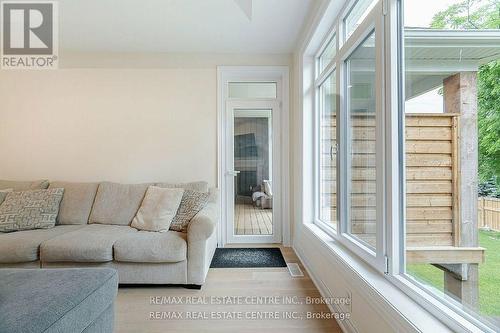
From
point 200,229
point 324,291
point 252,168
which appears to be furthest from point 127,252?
point 252,168

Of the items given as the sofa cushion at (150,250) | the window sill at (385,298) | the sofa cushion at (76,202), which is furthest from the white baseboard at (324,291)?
the sofa cushion at (76,202)

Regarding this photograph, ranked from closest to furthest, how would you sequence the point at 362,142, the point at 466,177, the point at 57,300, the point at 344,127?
the point at 466,177
the point at 57,300
the point at 362,142
the point at 344,127

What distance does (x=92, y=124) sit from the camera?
3.53 meters

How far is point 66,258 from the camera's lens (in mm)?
2340

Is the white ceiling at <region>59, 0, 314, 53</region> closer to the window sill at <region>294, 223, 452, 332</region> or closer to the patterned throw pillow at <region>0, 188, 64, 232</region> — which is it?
the patterned throw pillow at <region>0, 188, 64, 232</region>

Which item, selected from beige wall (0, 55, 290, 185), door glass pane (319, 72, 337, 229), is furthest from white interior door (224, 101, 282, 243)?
door glass pane (319, 72, 337, 229)

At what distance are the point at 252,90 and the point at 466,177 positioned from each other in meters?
2.98

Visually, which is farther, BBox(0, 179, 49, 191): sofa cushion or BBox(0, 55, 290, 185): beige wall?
BBox(0, 55, 290, 185): beige wall

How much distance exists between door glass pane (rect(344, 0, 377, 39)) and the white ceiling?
1.70ft

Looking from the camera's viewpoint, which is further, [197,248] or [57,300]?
[197,248]

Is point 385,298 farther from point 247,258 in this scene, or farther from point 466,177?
point 247,258

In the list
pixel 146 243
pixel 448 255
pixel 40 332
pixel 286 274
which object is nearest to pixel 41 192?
pixel 146 243

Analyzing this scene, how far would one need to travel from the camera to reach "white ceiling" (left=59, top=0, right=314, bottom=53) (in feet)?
8.32

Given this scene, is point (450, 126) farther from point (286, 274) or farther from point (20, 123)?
point (20, 123)
